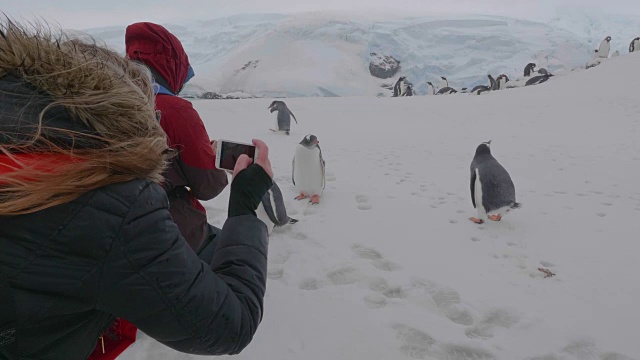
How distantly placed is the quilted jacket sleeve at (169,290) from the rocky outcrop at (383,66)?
107 ft

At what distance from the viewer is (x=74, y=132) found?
1.88ft

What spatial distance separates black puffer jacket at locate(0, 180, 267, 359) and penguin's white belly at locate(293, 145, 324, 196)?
276cm

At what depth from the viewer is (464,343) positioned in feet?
5.21

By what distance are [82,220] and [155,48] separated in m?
1.06

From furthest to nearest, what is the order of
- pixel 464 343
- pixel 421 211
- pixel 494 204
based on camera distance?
pixel 421 211
pixel 494 204
pixel 464 343

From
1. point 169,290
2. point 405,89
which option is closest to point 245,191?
point 169,290

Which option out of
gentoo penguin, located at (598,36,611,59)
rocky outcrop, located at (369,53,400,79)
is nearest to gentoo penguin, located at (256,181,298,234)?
gentoo penguin, located at (598,36,611,59)

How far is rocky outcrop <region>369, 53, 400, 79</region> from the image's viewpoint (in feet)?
104

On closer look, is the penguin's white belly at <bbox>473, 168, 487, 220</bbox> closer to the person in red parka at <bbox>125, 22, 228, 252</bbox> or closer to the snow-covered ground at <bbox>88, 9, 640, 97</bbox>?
the person in red parka at <bbox>125, 22, 228, 252</bbox>

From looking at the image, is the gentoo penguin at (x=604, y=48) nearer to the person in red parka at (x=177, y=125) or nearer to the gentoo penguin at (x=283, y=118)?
the gentoo penguin at (x=283, y=118)

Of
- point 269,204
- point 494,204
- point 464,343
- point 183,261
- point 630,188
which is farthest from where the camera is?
point 630,188

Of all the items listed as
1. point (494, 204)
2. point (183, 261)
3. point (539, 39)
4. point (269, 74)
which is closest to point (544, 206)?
point (494, 204)

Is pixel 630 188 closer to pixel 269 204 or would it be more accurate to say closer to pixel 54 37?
pixel 269 204

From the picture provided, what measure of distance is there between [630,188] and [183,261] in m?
4.56
